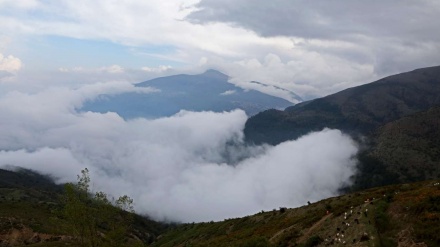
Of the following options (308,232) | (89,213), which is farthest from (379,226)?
(89,213)

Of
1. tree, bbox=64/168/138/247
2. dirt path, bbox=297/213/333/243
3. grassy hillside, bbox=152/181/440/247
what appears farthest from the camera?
tree, bbox=64/168/138/247

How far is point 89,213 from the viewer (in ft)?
190

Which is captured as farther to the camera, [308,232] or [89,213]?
[89,213]

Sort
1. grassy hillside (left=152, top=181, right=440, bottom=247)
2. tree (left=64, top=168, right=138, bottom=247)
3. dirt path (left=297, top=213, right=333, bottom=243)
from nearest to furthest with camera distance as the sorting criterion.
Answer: grassy hillside (left=152, top=181, right=440, bottom=247) → dirt path (left=297, top=213, right=333, bottom=243) → tree (left=64, top=168, right=138, bottom=247)

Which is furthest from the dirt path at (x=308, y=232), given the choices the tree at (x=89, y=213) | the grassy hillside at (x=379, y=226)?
the tree at (x=89, y=213)

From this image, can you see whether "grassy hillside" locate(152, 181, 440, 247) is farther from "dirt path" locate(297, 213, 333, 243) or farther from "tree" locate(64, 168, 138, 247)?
"tree" locate(64, 168, 138, 247)

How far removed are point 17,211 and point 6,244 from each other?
32285mm

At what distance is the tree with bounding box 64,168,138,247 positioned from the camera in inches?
2208

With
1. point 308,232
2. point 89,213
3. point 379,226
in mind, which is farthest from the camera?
point 89,213

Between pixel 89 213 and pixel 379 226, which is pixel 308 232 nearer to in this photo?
pixel 379 226

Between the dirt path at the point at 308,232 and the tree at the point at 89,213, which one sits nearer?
the dirt path at the point at 308,232

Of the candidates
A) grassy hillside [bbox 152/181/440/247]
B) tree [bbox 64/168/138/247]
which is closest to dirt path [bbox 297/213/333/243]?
grassy hillside [bbox 152/181/440/247]

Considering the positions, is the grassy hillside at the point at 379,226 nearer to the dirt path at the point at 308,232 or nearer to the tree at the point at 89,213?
the dirt path at the point at 308,232

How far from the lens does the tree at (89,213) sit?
5609 cm
